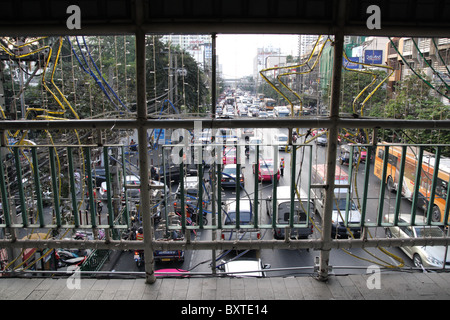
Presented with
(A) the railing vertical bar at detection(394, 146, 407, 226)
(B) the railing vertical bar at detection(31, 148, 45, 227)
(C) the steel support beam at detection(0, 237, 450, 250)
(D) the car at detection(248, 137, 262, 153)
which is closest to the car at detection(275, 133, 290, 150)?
(D) the car at detection(248, 137, 262, 153)

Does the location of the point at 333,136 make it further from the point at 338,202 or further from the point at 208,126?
the point at 208,126

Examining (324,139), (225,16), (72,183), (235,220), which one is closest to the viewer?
(225,16)

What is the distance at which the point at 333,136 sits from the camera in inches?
91.8

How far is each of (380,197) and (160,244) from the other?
1.65 metres

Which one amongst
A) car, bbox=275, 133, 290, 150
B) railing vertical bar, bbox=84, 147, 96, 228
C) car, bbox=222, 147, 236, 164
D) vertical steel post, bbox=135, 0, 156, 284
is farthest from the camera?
car, bbox=222, 147, 236, 164

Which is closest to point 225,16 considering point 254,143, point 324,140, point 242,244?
point 254,143

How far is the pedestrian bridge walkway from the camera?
2361 mm

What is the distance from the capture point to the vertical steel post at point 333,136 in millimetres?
2221

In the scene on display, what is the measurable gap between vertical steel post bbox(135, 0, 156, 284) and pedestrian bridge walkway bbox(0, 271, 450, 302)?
187mm

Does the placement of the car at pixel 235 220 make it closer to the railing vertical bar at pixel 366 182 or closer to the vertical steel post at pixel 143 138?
the vertical steel post at pixel 143 138

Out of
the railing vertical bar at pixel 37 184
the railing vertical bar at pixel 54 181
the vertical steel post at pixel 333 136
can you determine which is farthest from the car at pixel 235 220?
the railing vertical bar at pixel 37 184

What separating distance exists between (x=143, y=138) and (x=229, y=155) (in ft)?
3.05

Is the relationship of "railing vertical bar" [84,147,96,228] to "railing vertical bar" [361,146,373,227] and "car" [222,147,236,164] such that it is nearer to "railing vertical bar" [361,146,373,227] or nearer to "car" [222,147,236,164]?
"car" [222,147,236,164]
